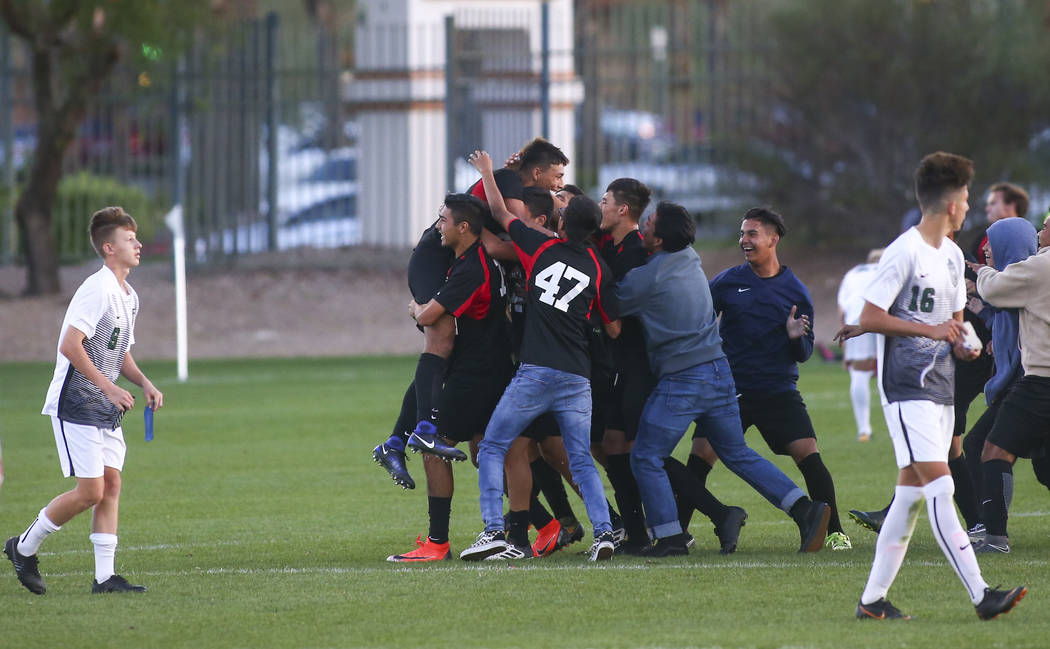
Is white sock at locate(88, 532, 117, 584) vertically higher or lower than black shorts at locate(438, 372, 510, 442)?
lower

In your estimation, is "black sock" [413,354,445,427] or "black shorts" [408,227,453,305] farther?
"black shorts" [408,227,453,305]

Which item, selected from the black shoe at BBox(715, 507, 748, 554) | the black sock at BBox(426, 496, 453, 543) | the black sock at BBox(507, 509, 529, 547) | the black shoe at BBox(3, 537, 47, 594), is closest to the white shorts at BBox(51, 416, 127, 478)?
the black shoe at BBox(3, 537, 47, 594)

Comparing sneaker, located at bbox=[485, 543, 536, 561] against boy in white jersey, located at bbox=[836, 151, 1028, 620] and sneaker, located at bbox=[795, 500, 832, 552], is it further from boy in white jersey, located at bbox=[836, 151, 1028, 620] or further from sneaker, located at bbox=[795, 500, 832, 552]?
boy in white jersey, located at bbox=[836, 151, 1028, 620]

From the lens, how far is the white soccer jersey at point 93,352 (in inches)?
294

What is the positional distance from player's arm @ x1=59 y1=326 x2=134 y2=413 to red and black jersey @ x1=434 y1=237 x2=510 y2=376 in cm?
186

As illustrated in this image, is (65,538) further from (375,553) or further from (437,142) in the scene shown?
(437,142)

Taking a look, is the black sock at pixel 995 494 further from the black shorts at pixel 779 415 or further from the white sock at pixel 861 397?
the white sock at pixel 861 397

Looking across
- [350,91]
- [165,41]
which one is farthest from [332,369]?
[350,91]

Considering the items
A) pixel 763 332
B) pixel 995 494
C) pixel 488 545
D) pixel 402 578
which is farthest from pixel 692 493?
pixel 402 578

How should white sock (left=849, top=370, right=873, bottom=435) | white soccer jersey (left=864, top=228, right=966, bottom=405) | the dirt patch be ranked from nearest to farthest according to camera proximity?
white soccer jersey (left=864, top=228, right=966, bottom=405) → white sock (left=849, top=370, right=873, bottom=435) → the dirt patch

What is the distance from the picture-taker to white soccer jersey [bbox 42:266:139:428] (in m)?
7.47

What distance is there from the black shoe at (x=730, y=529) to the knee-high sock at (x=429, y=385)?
5.60 ft

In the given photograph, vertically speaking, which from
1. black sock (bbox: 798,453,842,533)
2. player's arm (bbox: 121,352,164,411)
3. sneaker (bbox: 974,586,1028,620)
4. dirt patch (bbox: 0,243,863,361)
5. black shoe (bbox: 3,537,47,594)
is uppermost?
player's arm (bbox: 121,352,164,411)

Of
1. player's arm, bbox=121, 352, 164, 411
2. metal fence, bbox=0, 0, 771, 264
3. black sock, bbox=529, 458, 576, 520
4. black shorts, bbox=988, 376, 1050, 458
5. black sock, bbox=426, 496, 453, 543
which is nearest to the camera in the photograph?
player's arm, bbox=121, 352, 164, 411
